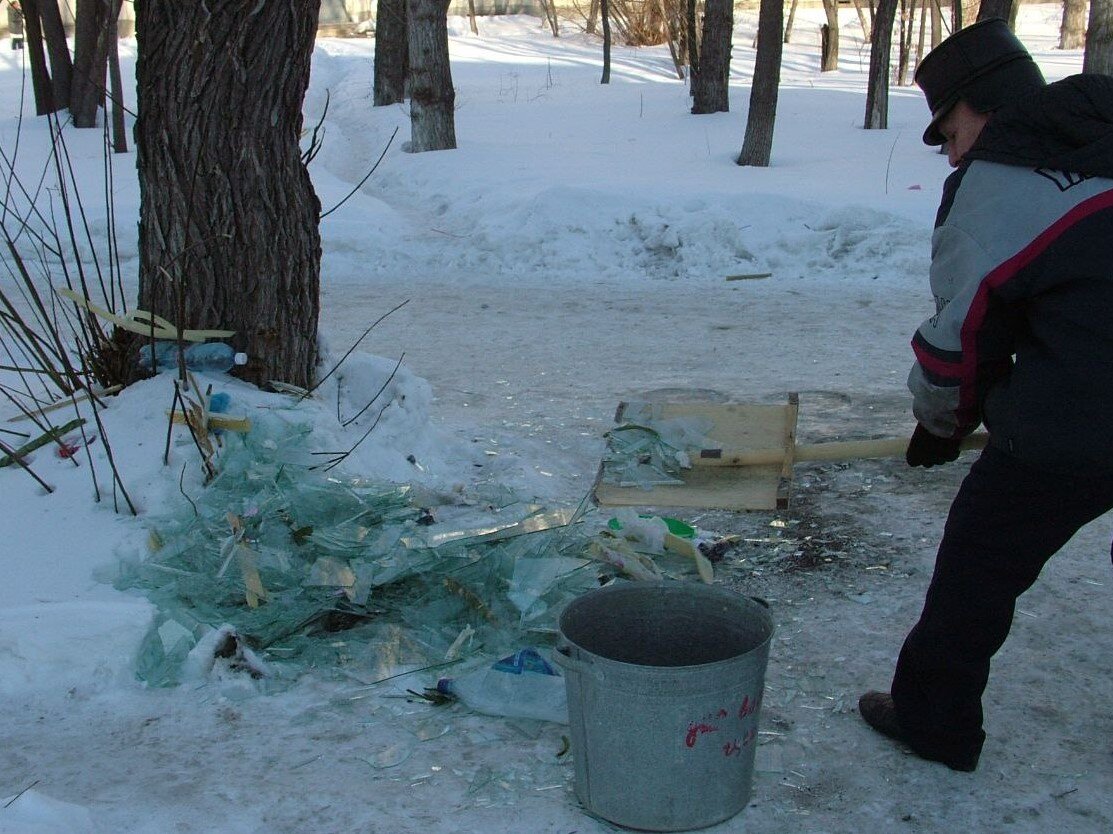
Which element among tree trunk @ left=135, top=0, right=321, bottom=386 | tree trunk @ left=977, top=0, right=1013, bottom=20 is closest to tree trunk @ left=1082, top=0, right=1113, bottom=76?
tree trunk @ left=977, top=0, right=1013, bottom=20

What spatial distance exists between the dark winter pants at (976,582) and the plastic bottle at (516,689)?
87 centimetres

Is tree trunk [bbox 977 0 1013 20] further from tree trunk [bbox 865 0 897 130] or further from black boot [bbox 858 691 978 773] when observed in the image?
black boot [bbox 858 691 978 773]

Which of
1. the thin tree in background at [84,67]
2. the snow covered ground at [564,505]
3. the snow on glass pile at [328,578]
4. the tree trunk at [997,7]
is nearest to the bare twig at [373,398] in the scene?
the snow covered ground at [564,505]

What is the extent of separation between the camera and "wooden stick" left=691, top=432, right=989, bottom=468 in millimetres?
4223

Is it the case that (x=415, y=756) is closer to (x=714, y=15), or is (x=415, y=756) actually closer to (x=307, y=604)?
(x=307, y=604)

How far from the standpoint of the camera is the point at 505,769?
2898 mm

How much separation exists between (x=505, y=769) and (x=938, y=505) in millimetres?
2398

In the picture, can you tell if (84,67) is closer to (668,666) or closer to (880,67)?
(880,67)

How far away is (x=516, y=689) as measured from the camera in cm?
316

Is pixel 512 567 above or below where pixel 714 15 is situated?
below

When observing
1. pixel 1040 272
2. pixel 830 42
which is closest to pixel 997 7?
pixel 1040 272

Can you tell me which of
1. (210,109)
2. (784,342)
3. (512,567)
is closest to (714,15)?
(784,342)

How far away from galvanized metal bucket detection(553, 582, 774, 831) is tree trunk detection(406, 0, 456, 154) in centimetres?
1180

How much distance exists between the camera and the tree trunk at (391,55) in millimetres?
19781
